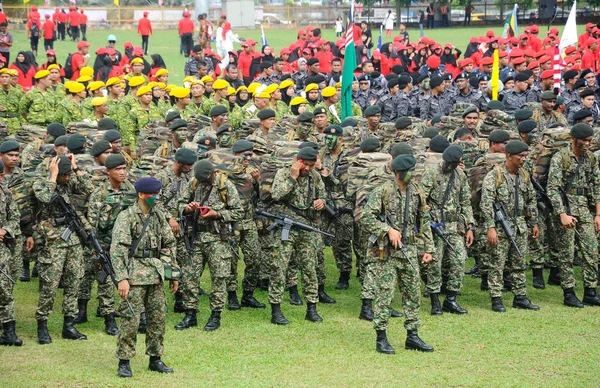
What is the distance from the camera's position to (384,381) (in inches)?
372

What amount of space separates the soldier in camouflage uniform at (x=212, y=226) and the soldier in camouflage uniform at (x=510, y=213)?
3378 millimetres

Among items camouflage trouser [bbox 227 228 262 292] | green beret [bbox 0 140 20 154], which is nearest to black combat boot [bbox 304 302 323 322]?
camouflage trouser [bbox 227 228 262 292]

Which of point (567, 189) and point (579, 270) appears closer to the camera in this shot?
point (567, 189)

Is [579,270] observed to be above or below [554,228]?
below

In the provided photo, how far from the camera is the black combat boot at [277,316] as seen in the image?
38.2 feet

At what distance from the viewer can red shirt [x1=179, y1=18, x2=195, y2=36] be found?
3784 centimetres

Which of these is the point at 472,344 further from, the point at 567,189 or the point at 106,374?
the point at 106,374

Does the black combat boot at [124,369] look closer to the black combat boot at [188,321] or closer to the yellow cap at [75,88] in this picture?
the black combat boot at [188,321]

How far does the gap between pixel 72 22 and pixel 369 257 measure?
35863 mm

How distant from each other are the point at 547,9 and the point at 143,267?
139ft

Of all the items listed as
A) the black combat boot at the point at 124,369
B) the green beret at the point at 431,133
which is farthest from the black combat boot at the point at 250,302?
the green beret at the point at 431,133

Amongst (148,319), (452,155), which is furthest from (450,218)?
(148,319)

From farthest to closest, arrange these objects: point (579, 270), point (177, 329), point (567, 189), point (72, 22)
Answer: point (72, 22) < point (579, 270) < point (567, 189) < point (177, 329)

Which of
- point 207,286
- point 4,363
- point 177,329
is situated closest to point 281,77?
point 207,286
